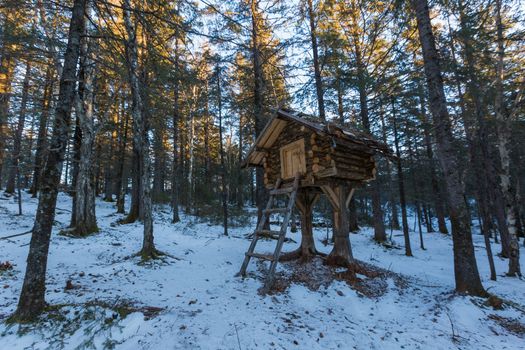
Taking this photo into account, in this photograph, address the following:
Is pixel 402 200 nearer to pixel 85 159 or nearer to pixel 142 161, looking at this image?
pixel 142 161

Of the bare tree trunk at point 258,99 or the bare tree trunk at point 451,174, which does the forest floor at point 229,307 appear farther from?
the bare tree trunk at point 258,99

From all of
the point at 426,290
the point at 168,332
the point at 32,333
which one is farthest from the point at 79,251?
the point at 426,290

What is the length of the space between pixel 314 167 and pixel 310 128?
128 centimetres

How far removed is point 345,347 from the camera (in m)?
4.34

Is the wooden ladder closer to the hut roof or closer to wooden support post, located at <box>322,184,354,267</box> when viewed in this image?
wooden support post, located at <box>322,184,354,267</box>

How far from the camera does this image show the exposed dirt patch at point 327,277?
727 centimetres

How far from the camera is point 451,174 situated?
7.03 meters

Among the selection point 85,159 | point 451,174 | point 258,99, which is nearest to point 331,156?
point 451,174

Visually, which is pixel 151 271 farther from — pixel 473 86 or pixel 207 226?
pixel 473 86

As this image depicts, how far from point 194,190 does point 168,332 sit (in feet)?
74.8

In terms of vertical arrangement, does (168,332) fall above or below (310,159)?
below

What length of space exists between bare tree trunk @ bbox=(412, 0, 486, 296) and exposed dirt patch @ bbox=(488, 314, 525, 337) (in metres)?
0.86

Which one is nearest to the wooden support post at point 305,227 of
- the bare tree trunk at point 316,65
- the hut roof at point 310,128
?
the hut roof at point 310,128

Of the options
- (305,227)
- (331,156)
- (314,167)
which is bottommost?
(305,227)
